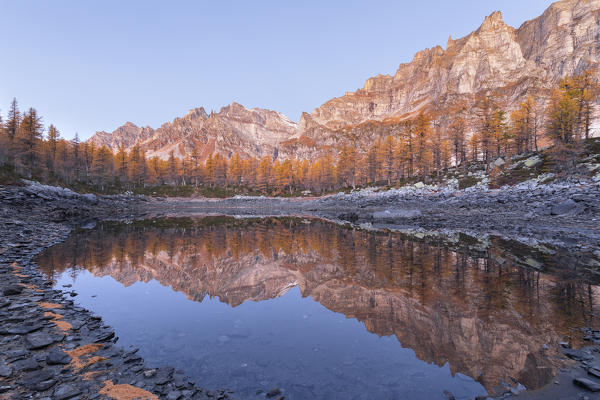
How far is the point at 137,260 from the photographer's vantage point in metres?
12.8

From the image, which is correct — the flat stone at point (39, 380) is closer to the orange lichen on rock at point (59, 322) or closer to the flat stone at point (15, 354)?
the flat stone at point (15, 354)

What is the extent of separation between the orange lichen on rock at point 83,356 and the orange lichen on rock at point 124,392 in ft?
2.77

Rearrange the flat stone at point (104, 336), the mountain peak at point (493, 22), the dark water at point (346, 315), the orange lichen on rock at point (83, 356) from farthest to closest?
the mountain peak at point (493, 22), the flat stone at point (104, 336), the dark water at point (346, 315), the orange lichen on rock at point (83, 356)

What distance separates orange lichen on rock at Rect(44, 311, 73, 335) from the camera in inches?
215

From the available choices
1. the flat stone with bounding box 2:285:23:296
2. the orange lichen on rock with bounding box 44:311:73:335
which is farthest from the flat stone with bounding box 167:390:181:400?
the flat stone with bounding box 2:285:23:296

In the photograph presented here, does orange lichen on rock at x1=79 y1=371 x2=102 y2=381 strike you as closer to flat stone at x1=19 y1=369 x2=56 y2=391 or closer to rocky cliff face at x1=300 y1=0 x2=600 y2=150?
flat stone at x1=19 y1=369 x2=56 y2=391

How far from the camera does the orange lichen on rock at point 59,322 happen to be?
5.45 m

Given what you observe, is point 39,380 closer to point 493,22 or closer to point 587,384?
point 587,384

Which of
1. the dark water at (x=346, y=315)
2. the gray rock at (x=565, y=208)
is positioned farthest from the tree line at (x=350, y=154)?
the dark water at (x=346, y=315)

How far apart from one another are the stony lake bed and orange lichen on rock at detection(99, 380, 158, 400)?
3cm

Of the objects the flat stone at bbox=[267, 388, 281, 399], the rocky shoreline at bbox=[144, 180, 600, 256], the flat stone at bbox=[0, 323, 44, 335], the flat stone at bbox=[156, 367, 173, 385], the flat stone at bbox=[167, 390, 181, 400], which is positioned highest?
the rocky shoreline at bbox=[144, 180, 600, 256]

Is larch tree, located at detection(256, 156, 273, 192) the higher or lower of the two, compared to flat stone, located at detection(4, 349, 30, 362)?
higher

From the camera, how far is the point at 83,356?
4543 millimetres

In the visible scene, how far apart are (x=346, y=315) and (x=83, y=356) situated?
5.74 meters
